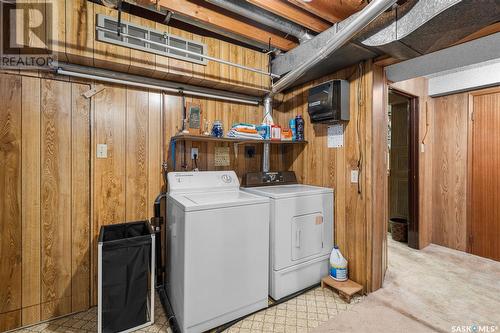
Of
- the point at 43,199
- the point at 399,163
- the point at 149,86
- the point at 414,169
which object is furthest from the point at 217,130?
the point at 399,163

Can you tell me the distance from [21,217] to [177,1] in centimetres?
211

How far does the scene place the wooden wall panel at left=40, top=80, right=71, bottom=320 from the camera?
1.95 meters

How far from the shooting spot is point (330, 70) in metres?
2.52

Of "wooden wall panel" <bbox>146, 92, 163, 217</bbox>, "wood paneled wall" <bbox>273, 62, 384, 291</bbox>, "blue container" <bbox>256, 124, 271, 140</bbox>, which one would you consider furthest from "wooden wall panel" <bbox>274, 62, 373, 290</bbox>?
"wooden wall panel" <bbox>146, 92, 163, 217</bbox>

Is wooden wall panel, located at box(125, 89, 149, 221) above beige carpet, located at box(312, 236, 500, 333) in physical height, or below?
above

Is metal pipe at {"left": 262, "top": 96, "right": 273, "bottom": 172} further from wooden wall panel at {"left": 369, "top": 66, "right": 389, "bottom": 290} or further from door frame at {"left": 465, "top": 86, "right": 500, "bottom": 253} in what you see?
door frame at {"left": 465, "top": 86, "right": 500, "bottom": 253}

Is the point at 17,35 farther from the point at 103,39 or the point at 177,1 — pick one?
the point at 177,1

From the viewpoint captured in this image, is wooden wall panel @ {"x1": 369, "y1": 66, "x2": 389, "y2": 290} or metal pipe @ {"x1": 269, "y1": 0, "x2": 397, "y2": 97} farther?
wooden wall panel @ {"x1": 369, "y1": 66, "x2": 389, "y2": 290}

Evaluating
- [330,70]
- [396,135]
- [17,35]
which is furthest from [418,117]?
[17,35]

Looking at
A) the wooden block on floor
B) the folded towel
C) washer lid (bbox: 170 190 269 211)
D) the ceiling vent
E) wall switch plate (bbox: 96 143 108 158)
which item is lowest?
the wooden block on floor

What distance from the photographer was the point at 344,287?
7.38ft

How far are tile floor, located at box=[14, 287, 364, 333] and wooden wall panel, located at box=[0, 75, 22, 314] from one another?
327 mm

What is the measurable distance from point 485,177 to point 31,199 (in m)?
4.86

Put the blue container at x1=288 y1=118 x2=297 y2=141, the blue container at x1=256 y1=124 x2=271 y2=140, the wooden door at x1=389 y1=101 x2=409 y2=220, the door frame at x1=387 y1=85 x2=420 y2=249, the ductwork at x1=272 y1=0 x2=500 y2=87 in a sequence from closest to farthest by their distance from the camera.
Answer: the ductwork at x1=272 y1=0 x2=500 y2=87 → the blue container at x1=256 y1=124 x2=271 y2=140 → the blue container at x1=288 y1=118 x2=297 y2=141 → the door frame at x1=387 y1=85 x2=420 y2=249 → the wooden door at x1=389 y1=101 x2=409 y2=220
